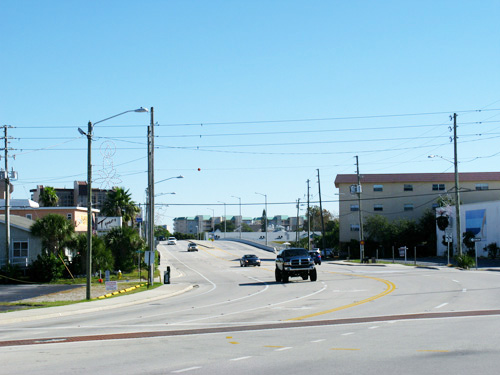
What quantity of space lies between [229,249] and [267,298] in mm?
85808

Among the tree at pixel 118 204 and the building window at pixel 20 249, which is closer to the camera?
the building window at pixel 20 249

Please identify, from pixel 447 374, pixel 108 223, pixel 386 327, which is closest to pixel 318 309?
pixel 386 327

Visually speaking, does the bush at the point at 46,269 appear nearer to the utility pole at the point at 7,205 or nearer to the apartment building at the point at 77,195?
the utility pole at the point at 7,205

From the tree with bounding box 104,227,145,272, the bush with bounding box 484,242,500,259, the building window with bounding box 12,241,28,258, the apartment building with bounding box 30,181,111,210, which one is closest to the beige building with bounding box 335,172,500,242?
the bush with bounding box 484,242,500,259

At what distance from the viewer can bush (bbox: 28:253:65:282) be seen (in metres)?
46.1

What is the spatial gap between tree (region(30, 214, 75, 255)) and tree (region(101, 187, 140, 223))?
2876cm

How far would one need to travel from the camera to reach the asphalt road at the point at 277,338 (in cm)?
1045

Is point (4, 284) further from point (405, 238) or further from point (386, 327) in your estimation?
point (405, 238)

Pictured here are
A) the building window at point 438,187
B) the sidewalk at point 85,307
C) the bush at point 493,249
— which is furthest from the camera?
the building window at point 438,187

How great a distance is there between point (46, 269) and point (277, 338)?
35.6m

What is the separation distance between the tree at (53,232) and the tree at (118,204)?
94.4 ft

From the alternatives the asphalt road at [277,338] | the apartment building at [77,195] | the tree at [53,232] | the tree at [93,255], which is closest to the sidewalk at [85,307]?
the asphalt road at [277,338]

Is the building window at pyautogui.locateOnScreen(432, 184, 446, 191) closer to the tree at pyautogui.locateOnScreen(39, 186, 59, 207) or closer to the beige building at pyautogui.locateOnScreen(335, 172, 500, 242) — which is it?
the beige building at pyautogui.locateOnScreen(335, 172, 500, 242)

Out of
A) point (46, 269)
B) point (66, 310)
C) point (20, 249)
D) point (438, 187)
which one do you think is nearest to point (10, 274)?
point (46, 269)
